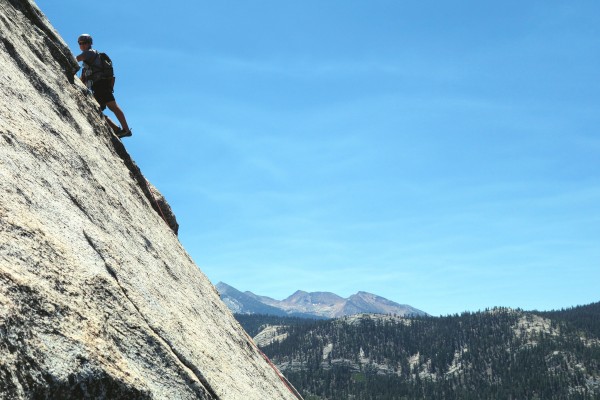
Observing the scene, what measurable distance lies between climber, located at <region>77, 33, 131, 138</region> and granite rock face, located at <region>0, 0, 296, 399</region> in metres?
1.31

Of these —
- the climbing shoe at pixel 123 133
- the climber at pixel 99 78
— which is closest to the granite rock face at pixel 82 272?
the climber at pixel 99 78

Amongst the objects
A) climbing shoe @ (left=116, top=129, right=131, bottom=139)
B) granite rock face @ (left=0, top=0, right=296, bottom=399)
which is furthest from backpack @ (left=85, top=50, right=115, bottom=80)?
climbing shoe @ (left=116, top=129, right=131, bottom=139)

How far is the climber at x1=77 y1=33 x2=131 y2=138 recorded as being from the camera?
17266 mm

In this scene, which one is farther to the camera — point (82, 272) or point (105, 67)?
point (105, 67)

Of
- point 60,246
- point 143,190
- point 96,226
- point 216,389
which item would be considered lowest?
point 216,389

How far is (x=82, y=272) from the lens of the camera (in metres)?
7.82

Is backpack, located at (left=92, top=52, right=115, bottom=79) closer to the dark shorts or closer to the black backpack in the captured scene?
the black backpack

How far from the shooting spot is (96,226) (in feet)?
33.2

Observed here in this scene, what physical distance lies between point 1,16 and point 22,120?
4545mm

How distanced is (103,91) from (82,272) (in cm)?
1147

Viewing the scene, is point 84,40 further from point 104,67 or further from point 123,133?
point 123,133

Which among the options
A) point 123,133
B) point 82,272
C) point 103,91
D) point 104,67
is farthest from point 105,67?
point 82,272

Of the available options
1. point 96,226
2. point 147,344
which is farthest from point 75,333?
point 96,226

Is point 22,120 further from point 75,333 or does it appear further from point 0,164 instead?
point 75,333
